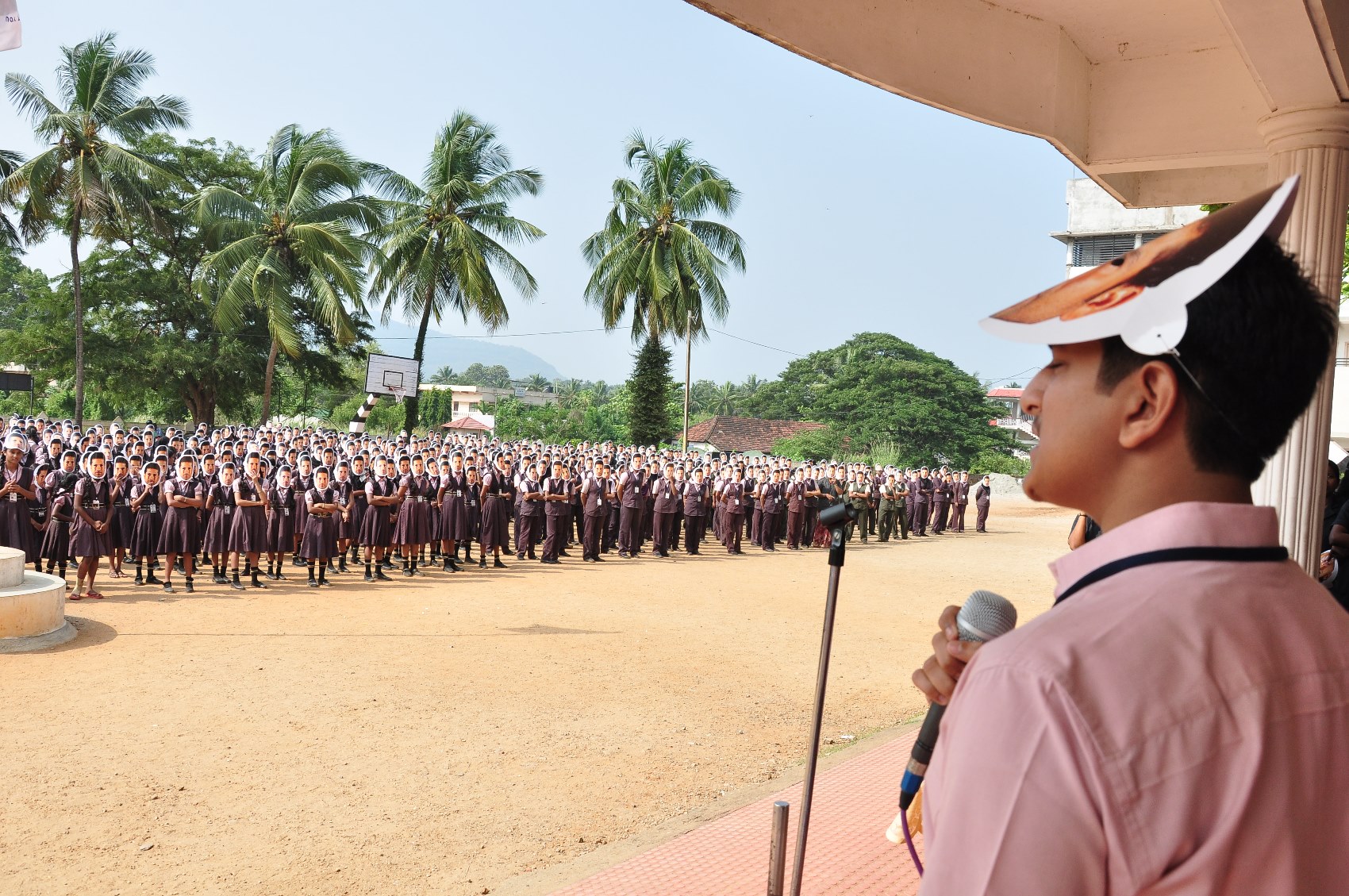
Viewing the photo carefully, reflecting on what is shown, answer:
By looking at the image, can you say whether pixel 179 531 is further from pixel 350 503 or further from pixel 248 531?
pixel 350 503

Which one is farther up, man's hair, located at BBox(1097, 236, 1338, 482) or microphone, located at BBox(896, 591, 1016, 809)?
man's hair, located at BBox(1097, 236, 1338, 482)

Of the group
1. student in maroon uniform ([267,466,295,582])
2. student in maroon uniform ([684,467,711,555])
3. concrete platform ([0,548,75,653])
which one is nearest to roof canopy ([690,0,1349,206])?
concrete platform ([0,548,75,653])

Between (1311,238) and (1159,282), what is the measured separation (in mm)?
4053

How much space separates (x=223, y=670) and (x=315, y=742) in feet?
7.24

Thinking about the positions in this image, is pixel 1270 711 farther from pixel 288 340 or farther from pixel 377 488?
pixel 288 340

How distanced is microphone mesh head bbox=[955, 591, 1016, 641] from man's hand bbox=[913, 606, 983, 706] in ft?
0.30

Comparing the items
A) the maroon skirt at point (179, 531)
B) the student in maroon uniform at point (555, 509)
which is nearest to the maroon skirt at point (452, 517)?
the student in maroon uniform at point (555, 509)

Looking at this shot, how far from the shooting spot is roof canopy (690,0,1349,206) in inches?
169

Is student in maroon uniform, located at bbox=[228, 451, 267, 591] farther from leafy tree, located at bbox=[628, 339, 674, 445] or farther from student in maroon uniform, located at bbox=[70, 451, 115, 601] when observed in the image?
leafy tree, located at bbox=[628, 339, 674, 445]

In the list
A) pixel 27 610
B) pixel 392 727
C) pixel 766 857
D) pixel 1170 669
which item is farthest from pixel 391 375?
pixel 1170 669

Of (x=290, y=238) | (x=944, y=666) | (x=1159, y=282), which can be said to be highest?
(x=290, y=238)

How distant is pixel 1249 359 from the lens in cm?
105

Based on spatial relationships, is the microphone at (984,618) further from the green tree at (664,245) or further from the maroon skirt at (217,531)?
the green tree at (664,245)

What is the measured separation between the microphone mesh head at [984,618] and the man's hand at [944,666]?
0.09 metres
